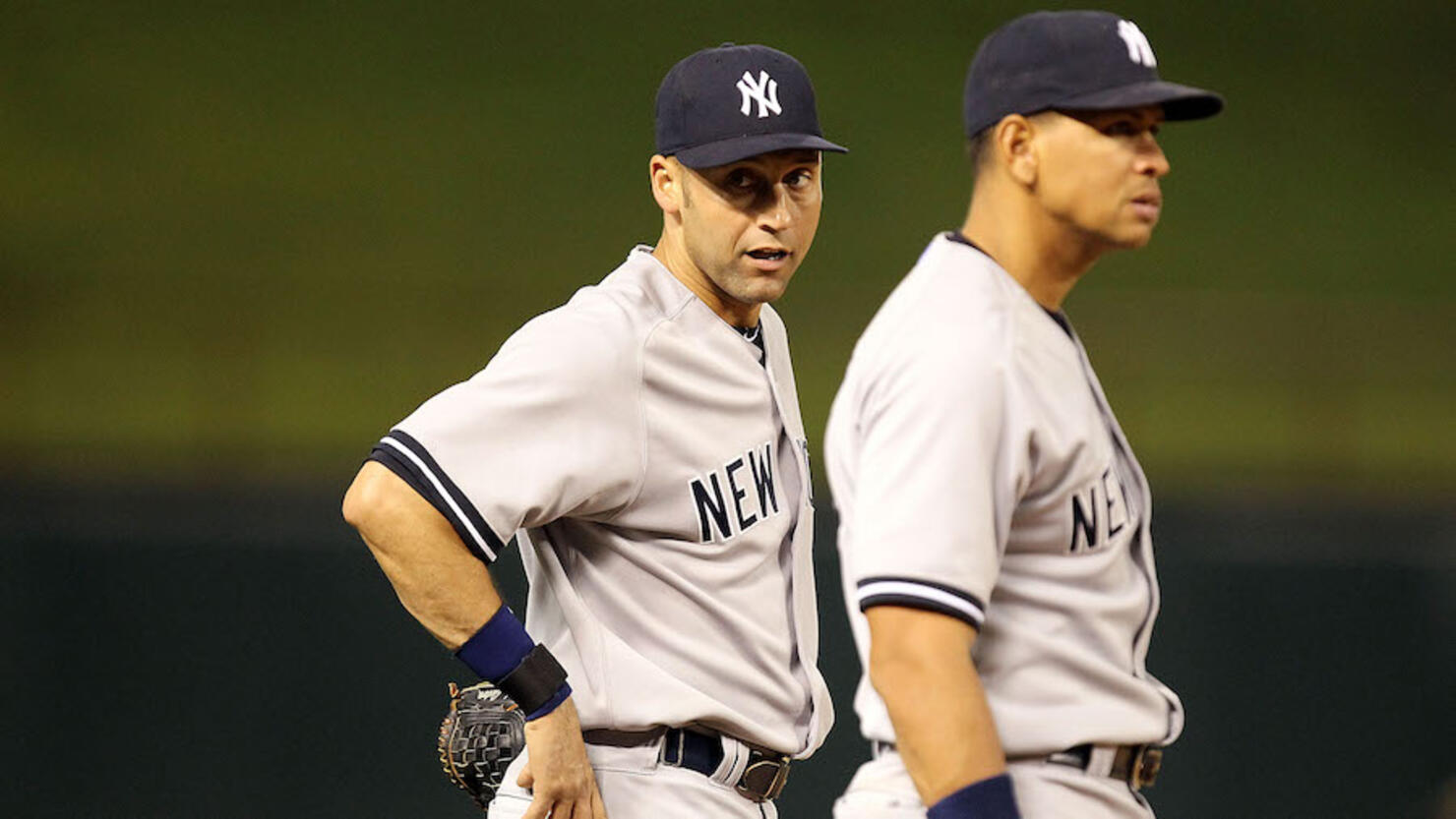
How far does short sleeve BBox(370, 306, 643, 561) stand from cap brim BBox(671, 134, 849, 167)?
301mm

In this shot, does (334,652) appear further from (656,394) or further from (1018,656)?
(1018,656)

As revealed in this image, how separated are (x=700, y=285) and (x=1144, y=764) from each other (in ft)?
3.26

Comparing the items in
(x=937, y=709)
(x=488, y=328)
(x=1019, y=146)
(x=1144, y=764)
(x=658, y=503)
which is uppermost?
(x=488, y=328)

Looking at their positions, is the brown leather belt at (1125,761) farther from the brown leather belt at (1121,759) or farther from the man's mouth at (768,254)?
the man's mouth at (768,254)

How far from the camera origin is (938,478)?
5.55ft

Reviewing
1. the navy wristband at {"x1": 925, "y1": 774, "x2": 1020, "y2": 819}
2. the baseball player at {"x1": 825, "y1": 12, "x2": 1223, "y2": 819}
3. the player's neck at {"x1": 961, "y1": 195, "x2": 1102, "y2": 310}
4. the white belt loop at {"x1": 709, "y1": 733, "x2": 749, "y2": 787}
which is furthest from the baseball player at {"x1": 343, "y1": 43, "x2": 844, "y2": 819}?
the navy wristband at {"x1": 925, "y1": 774, "x2": 1020, "y2": 819}

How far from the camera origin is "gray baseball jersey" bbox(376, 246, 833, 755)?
2318mm

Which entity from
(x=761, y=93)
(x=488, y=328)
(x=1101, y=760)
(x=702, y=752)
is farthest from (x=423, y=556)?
(x=488, y=328)

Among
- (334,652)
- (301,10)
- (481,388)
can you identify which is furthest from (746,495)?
(301,10)

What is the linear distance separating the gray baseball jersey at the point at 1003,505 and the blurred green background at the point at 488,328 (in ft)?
11.0

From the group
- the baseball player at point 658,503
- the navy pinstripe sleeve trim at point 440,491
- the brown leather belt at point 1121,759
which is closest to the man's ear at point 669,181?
the baseball player at point 658,503

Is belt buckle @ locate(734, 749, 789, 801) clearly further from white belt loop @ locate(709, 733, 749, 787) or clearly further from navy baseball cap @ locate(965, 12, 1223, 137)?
navy baseball cap @ locate(965, 12, 1223, 137)

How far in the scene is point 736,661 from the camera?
2.42 meters

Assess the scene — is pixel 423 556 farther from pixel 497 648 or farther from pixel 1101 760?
pixel 1101 760
